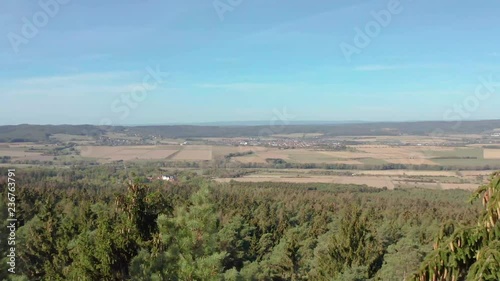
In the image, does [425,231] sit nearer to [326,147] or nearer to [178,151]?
[178,151]

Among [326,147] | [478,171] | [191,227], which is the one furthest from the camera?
[326,147]

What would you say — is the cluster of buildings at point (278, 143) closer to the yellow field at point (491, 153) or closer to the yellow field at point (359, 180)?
the yellow field at point (491, 153)

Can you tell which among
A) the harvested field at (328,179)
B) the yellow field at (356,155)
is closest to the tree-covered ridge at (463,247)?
the harvested field at (328,179)

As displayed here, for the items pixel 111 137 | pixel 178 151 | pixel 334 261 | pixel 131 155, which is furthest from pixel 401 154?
pixel 334 261

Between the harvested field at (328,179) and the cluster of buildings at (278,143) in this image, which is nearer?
the harvested field at (328,179)

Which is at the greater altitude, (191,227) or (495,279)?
(495,279)

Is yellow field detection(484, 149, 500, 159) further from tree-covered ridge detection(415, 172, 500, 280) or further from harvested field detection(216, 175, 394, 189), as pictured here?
tree-covered ridge detection(415, 172, 500, 280)
